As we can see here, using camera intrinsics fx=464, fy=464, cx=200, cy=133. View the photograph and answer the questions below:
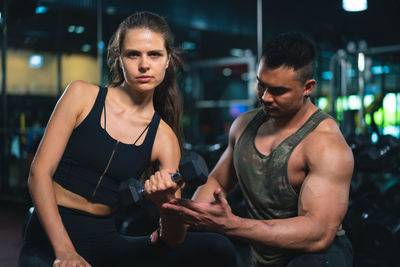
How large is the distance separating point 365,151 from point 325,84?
9.03 m

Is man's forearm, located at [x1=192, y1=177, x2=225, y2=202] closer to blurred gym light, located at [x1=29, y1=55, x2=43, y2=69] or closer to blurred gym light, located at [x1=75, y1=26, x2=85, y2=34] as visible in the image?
blurred gym light, located at [x1=75, y1=26, x2=85, y2=34]

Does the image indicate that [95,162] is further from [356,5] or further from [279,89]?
[356,5]

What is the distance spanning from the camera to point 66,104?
159 centimetres

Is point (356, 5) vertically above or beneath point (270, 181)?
above

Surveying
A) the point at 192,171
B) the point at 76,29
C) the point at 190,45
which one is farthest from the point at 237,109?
the point at 192,171

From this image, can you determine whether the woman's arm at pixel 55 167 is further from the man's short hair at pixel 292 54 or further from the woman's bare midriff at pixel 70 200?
the man's short hair at pixel 292 54

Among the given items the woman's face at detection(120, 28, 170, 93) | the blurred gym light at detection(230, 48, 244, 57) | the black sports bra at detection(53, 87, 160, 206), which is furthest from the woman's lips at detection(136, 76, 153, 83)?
the blurred gym light at detection(230, 48, 244, 57)

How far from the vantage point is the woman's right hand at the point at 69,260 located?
4.60 ft

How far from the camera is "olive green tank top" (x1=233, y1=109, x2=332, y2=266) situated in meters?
1.69

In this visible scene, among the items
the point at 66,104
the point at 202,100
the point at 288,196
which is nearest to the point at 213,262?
the point at 288,196

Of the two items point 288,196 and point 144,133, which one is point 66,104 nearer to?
point 144,133

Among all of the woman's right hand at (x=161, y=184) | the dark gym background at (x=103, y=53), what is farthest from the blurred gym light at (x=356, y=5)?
the woman's right hand at (x=161, y=184)

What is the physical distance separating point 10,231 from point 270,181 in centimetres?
354

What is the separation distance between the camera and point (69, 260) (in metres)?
1.41
